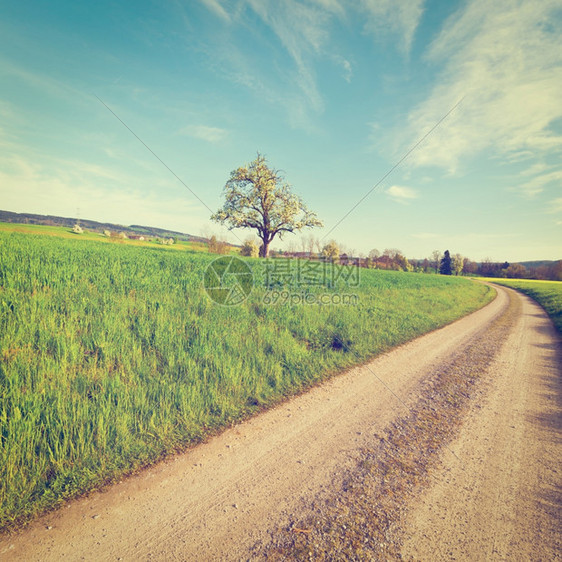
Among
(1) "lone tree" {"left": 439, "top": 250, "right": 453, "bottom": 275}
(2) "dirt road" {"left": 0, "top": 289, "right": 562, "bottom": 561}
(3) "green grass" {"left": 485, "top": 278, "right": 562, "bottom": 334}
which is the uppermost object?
(1) "lone tree" {"left": 439, "top": 250, "right": 453, "bottom": 275}

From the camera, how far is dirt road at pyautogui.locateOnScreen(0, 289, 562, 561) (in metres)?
2.33

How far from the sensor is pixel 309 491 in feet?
9.69

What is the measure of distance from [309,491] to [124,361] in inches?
153

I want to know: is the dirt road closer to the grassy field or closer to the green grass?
the grassy field

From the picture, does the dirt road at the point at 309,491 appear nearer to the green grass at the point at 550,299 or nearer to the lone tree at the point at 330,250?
the green grass at the point at 550,299

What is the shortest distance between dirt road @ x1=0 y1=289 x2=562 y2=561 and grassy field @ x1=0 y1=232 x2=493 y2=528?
1.34 feet

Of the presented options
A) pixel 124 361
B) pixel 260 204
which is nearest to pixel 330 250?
pixel 260 204

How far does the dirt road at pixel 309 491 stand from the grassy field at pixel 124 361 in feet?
1.34

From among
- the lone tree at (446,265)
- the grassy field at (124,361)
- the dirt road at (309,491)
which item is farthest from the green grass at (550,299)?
the lone tree at (446,265)

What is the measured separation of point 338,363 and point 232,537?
4.63 metres

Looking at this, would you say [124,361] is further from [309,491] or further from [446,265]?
[446,265]

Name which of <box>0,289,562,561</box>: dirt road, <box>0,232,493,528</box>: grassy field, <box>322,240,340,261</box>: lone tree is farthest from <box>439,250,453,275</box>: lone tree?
<box>0,289,562,561</box>: dirt road

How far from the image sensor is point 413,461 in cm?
345

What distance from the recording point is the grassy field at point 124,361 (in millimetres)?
3182
